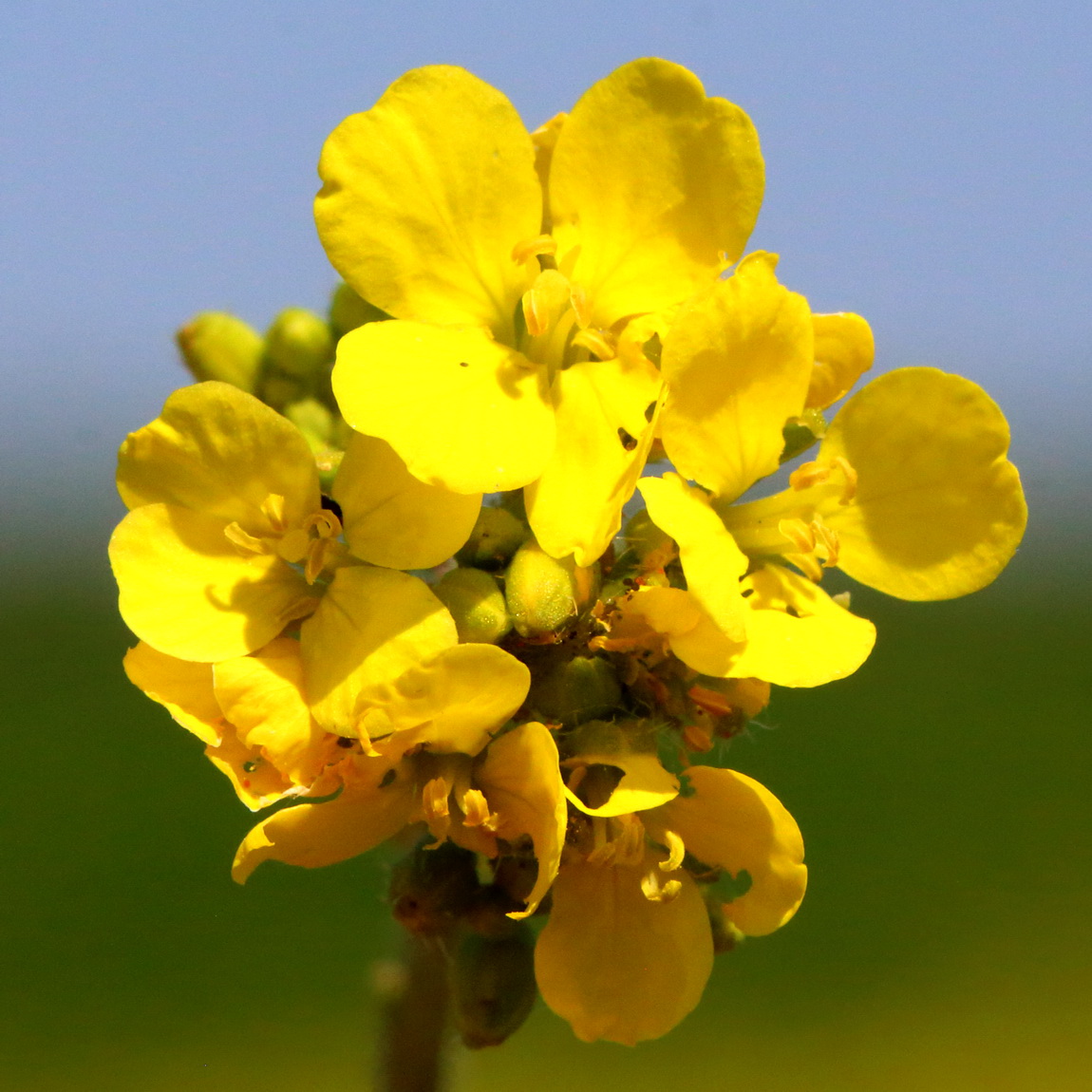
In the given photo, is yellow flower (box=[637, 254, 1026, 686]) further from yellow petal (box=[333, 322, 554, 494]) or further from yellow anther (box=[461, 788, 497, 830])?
yellow anther (box=[461, 788, 497, 830])

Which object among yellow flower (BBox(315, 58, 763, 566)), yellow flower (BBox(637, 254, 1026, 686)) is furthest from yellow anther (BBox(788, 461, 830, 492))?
yellow flower (BBox(315, 58, 763, 566))

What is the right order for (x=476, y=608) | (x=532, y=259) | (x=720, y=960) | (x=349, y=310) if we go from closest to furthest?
1. (x=476, y=608)
2. (x=532, y=259)
3. (x=349, y=310)
4. (x=720, y=960)

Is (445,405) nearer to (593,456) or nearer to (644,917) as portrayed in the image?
(593,456)

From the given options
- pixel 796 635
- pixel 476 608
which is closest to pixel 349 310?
pixel 476 608

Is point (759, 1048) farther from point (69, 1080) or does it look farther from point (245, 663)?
point (245, 663)

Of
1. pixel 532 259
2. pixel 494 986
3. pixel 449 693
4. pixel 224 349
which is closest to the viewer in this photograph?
pixel 449 693

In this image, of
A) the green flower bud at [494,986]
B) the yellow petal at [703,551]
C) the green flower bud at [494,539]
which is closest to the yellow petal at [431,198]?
the green flower bud at [494,539]

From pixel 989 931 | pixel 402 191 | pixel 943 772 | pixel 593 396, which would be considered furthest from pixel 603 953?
pixel 943 772
